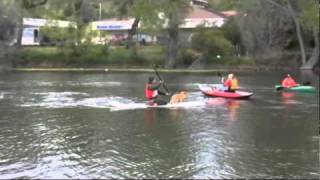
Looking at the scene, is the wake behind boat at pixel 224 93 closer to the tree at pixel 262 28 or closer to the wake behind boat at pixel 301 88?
the wake behind boat at pixel 301 88

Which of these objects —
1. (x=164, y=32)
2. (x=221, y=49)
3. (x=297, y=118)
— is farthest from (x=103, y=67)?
(x=297, y=118)

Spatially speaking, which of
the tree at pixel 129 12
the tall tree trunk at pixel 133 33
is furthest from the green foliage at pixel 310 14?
the tall tree trunk at pixel 133 33

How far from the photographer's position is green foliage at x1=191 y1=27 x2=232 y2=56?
80125 millimetres

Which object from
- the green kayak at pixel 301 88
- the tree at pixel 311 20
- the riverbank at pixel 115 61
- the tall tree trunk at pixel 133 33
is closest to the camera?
the green kayak at pixel 301 88

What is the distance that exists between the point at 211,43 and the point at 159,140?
196 feet

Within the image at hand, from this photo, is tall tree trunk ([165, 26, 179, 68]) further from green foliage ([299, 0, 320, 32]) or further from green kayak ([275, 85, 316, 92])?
green kayak ([275, 85, 316, 92])

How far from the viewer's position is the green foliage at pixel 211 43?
8012 cm

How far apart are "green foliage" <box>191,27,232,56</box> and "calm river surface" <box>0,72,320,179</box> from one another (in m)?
44.4

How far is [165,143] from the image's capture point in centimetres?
2084

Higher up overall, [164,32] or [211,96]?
[164,32]

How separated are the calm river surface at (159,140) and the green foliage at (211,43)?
146 ft

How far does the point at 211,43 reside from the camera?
80.1 metres

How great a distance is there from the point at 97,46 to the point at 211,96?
4765cm

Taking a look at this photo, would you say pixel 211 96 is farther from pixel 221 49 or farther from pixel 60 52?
pixel 60 52
